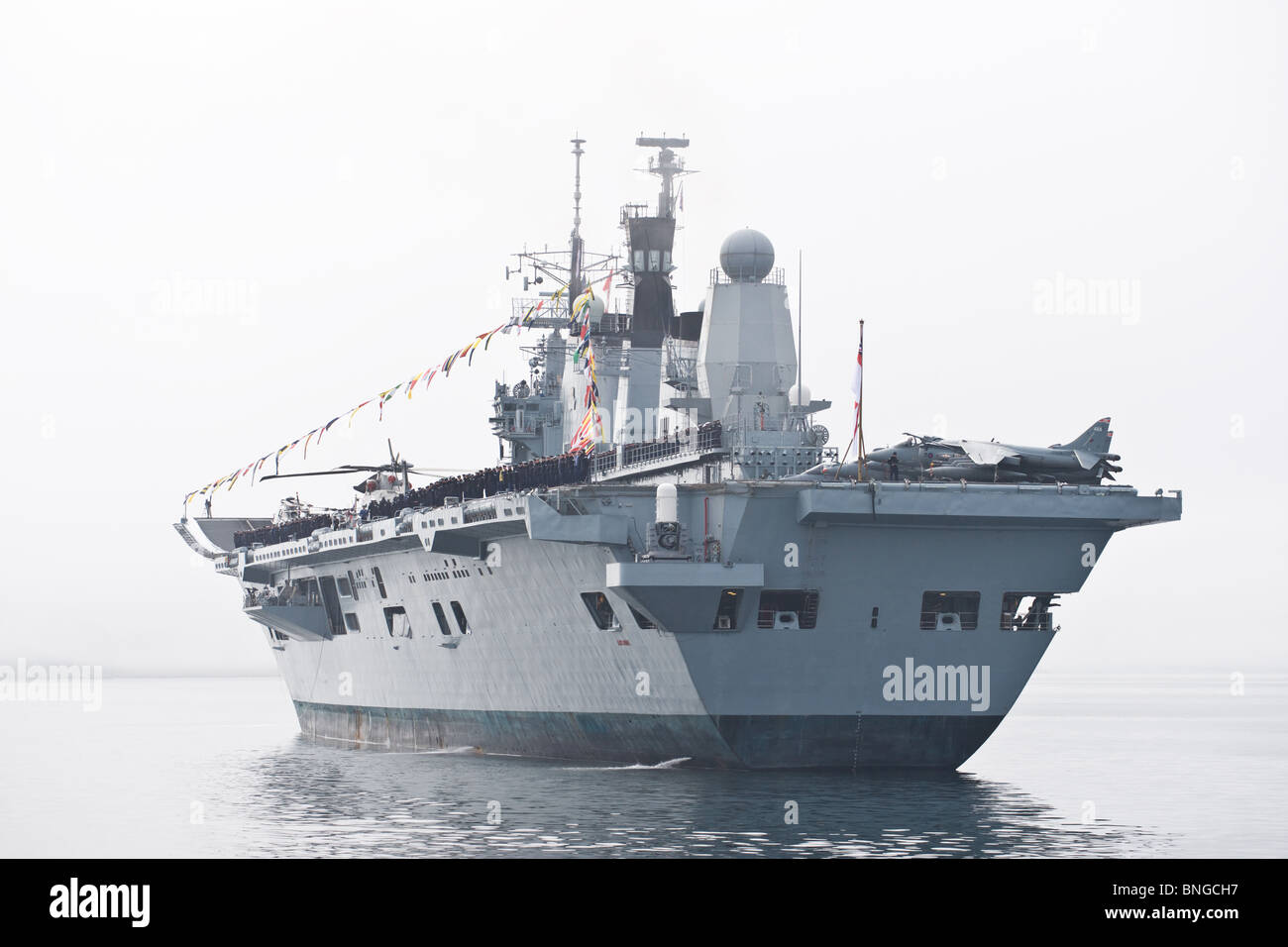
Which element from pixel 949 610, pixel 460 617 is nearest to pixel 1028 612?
pixel 949 610

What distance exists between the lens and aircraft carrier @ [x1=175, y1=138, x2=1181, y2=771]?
79.0 ft

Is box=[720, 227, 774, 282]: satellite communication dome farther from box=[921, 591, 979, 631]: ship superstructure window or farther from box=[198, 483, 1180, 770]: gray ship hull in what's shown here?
box=[921, 591, 979, 631]: ship superstructure window

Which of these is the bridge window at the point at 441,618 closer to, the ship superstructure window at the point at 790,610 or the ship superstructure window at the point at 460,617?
the ship superstructure window at the point at 460,617

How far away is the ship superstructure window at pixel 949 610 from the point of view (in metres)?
25.2

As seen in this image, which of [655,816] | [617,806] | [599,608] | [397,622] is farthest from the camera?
[397,622]

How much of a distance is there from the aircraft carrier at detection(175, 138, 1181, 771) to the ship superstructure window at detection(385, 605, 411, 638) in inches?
68.5

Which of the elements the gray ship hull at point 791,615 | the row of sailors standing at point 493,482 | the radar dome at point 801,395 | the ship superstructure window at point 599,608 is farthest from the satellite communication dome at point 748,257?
the ship superstructure window at point 599,608

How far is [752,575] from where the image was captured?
23.7 m

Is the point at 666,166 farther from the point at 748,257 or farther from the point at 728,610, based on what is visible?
the point at 728,610

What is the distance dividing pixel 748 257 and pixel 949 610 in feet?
22.9

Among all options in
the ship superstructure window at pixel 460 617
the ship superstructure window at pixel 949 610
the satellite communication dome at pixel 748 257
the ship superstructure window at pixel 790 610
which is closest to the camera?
the ship superstructure window at pixel 790 610

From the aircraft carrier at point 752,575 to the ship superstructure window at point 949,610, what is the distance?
0.03m

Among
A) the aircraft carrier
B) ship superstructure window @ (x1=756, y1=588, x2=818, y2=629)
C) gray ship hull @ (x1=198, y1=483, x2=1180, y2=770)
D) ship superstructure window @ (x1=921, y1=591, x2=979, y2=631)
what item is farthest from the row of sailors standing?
ship superstructure window @ (x1=921, y1=591, x2=979, y2=631)
